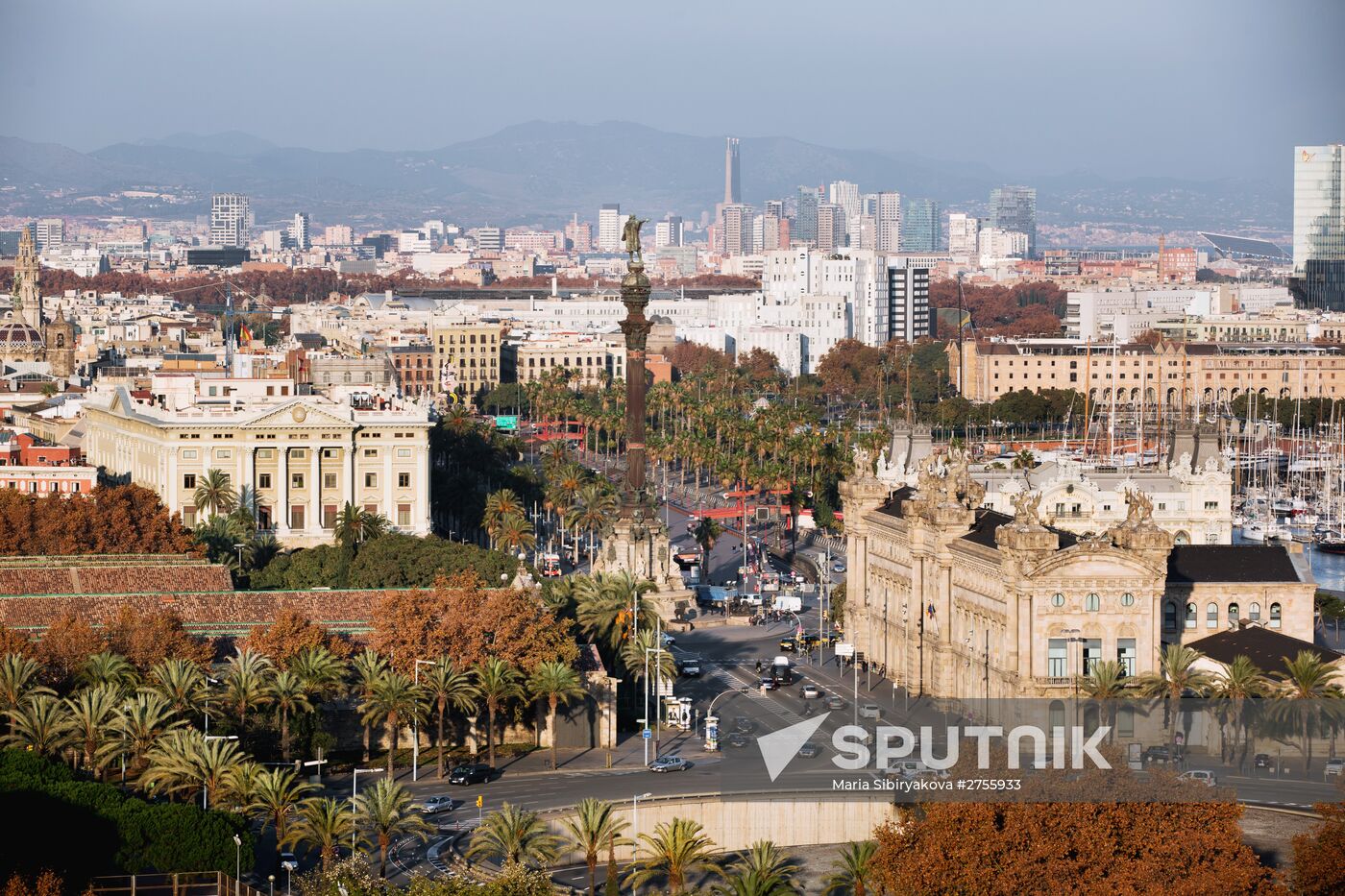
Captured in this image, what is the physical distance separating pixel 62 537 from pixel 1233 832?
47750mm

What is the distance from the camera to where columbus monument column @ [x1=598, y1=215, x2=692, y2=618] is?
8069 cm

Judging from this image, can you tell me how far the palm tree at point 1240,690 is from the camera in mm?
54500

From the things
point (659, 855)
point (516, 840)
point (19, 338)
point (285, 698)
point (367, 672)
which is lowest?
point (659, 855)

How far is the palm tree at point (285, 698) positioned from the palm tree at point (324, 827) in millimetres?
8597

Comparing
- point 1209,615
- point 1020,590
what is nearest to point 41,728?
point 1020,590

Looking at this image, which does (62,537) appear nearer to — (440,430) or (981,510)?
(981,510)

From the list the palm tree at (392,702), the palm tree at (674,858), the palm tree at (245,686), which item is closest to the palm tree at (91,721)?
the palm tree at (245,686)

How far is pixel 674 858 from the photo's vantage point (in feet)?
148

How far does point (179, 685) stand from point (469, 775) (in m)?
7.12

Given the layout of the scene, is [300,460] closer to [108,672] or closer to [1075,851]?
[108,672]

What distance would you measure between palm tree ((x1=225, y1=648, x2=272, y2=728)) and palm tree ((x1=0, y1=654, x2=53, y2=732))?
431cm

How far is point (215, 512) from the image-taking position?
89312 millimetres

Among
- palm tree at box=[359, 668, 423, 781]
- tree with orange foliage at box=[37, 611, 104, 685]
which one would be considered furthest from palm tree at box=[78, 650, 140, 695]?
palm tree at box=[359, 668, 423, 781]

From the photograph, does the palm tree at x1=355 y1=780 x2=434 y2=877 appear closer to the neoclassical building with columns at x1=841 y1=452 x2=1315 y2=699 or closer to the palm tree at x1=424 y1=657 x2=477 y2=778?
the palm tree at x1=424 y1=657 x2=477 y2=778
